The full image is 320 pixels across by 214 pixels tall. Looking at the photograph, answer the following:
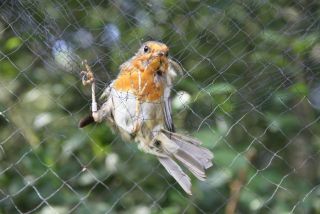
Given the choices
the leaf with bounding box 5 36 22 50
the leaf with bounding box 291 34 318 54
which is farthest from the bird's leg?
the leaf with bounding box 291 34 318 54

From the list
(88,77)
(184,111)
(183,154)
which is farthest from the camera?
(184,111)

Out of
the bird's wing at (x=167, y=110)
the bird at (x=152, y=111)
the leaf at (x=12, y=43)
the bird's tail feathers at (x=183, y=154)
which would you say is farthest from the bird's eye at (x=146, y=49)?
the leaf at (x=12, y=43)

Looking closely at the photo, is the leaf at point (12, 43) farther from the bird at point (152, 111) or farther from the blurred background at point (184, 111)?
the bird at point (152, 111)

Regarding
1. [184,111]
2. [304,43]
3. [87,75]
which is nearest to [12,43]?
[87,75]

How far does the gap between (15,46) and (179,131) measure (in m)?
0.59

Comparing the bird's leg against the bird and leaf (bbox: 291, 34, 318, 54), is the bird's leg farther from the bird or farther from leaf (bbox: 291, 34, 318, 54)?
leaf (bbox: 291, 34, 318, 54)

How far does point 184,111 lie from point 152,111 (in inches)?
4.8

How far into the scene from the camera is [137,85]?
183 cm

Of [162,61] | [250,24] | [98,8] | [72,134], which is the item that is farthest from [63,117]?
[250,24]

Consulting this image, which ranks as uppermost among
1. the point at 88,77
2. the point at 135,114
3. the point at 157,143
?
the point at 88,77

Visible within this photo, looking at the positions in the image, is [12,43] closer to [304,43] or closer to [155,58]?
[155,58]

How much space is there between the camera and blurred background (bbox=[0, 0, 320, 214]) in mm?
1946

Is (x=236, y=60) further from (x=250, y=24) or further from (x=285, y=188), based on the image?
(x=285, y=188)

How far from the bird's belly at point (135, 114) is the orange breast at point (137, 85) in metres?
0.01
